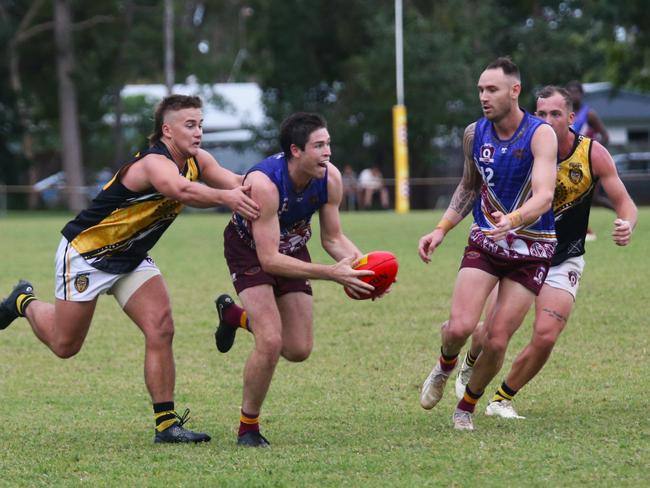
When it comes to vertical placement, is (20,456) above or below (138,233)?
below

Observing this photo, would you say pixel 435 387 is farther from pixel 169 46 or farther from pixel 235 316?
pixel 169 46

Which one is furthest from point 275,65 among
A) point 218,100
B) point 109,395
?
point 109,395

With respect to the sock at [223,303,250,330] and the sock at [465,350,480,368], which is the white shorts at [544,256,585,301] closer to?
the sock at [465,350,480,368]

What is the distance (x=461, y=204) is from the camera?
7648mm

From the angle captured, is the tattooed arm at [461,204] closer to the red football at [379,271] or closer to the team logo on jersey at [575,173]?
the team logo on jersey at [575,173]

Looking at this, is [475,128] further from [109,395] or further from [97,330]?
[97,330]

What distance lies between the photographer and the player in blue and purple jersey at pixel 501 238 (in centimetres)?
705

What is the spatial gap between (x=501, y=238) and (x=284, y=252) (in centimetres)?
126

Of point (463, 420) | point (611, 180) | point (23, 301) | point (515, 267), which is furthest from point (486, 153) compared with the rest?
point (23, 301)

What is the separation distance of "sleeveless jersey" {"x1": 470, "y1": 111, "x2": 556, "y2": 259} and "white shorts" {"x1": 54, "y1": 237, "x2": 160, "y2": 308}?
2.00 meters

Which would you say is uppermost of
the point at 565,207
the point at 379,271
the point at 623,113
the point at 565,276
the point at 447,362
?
the point at 565,207

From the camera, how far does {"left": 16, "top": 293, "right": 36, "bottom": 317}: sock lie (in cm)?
802

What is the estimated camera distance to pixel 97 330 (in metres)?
12.2

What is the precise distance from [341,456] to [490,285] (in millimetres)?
1515
